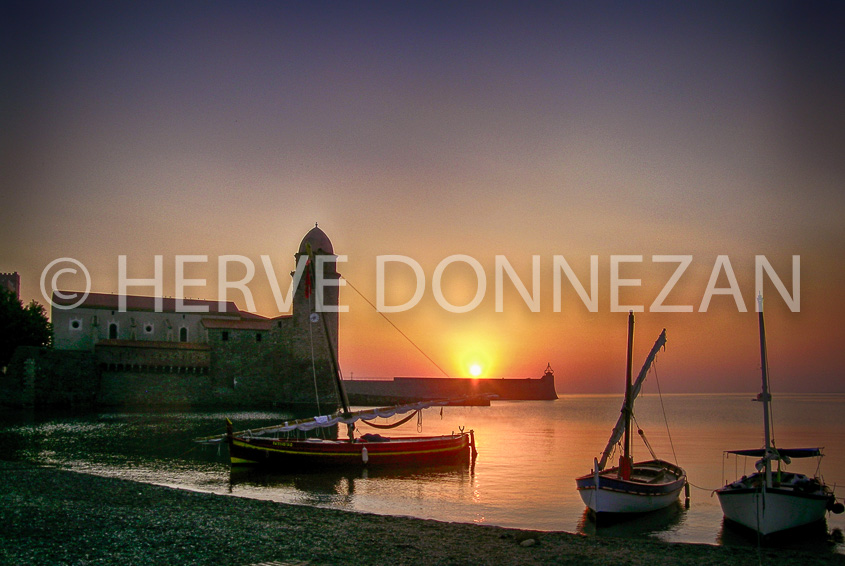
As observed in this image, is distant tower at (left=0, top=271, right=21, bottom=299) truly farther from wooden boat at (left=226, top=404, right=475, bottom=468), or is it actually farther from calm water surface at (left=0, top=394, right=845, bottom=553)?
wooden boat at (left=226, top=404, right=475, bottom=468)

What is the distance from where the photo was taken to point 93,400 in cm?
5378

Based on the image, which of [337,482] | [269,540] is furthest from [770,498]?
[337,482]

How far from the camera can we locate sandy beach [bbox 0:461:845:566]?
904 cm

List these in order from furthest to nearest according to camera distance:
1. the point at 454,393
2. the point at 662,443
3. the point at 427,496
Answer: the point at 454,393 → the point at 662,443 → the point at 427,496

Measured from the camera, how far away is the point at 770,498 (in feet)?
44.1

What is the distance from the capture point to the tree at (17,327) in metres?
51.1

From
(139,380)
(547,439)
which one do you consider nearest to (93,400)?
(139,380)

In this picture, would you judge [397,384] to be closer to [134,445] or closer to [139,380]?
[139,380]

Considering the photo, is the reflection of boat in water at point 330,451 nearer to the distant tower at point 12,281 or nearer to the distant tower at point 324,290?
the distant tower at point 324,290

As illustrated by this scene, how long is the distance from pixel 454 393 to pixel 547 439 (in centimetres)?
6216

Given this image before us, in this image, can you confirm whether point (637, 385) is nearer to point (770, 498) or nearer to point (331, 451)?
point (770, 498)

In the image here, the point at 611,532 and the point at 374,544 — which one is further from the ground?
the point at 374,544

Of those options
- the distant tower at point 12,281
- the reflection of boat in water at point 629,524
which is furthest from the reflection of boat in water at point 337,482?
the distant tower at point 12,281

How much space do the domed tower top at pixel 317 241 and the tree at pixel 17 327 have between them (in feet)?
72.8
